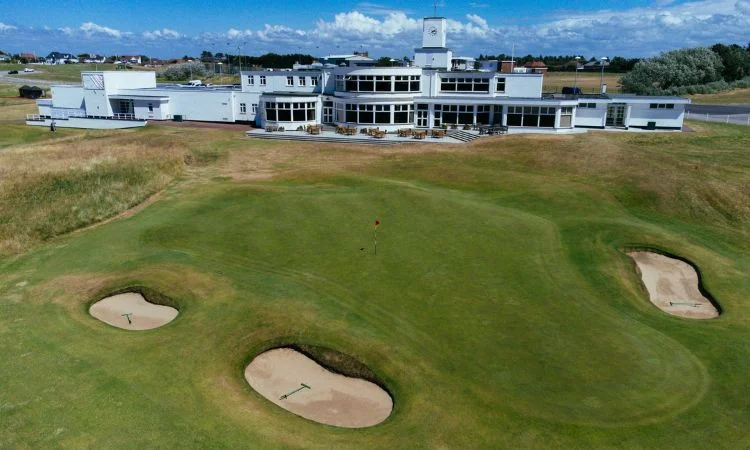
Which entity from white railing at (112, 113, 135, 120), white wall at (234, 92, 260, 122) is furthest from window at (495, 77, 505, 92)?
white railing at (112, 113, 135, 120)

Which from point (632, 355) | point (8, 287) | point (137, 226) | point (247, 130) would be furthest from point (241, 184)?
point (632, 355)

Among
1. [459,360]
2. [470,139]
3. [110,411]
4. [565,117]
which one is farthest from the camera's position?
[565,117]

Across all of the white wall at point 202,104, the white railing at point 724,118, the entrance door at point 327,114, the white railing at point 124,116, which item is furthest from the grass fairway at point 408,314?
Result: the white railing at point 124,116

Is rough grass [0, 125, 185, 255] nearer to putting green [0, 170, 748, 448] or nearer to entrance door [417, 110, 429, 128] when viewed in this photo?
putting green [0, 170, 748, 448]

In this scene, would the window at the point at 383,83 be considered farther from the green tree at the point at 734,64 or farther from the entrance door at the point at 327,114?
the green tree at the point at 734,64

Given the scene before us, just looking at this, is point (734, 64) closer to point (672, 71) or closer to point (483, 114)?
point (672, 71)

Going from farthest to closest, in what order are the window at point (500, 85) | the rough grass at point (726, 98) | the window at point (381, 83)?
the rough grass at point (726, 98), the window at point (500, 85), the window at point (381, 83)

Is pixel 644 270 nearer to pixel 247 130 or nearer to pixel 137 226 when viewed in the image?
pixel 137 226
